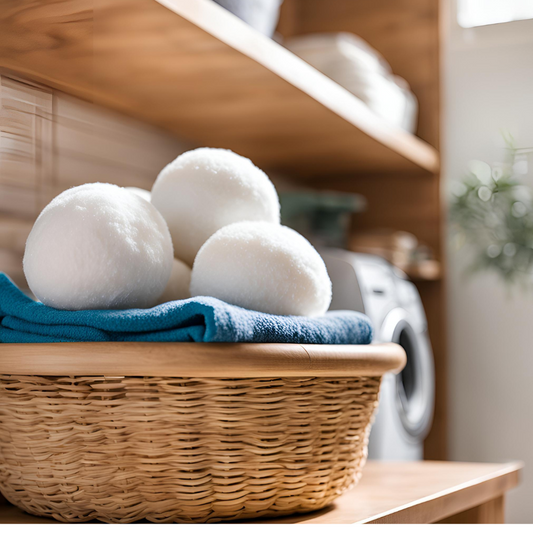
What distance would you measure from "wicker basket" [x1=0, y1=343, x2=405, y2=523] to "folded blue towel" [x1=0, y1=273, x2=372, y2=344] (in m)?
0.02

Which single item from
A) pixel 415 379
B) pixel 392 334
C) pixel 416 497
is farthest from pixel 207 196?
pixel 415 379

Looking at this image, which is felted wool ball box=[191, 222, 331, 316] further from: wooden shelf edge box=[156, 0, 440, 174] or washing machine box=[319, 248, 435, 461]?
washing machine box=[319, 248, 435, 461]

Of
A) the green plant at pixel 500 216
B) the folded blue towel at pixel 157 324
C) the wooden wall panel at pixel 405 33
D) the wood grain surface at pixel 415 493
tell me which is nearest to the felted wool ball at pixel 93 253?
the folded blue towel at pixel 157 324

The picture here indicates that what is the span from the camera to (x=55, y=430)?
2.15 feet

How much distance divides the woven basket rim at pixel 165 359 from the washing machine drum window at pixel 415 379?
1141 mm

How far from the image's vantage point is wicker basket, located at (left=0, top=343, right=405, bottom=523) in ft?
2.03

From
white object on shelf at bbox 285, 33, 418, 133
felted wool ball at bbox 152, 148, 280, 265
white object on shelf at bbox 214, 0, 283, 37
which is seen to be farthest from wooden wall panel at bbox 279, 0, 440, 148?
felted wool ball at bbox 152, 148, 280, 265

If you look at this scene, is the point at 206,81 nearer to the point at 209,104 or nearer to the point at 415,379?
the point at 209,104

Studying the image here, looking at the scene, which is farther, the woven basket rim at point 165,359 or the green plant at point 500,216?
the green plant at point 500,216

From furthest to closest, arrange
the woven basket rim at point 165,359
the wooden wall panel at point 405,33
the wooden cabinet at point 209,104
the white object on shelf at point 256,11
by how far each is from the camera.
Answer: the wooden wall panel at point 405,33 < the white object on shelf at point 256,11 < the wooden cabinet at point 209,104 < the woven basket rim at point 165,359

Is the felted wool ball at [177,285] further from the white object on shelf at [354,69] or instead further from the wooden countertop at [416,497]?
the white object on shelf at [354,69]

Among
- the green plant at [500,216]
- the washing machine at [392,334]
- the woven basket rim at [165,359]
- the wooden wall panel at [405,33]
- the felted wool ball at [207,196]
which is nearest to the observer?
the woven basket rim at [165,359]

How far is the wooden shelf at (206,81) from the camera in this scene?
69 centimetres
